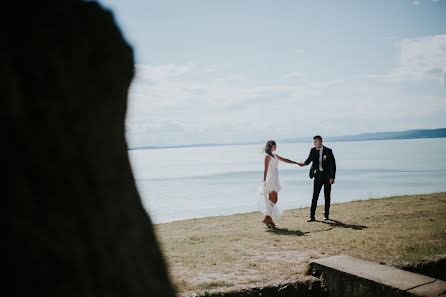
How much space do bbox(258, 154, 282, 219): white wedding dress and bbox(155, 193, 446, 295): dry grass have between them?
505 mm

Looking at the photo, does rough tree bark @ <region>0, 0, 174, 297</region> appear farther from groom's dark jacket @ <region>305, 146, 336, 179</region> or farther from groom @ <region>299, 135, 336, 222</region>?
groom's dark jacket @ <region>305, 146, 336, 179</region>

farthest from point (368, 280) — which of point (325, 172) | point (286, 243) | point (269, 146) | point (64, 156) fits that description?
point (325, 172)

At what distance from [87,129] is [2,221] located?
40 centimetres

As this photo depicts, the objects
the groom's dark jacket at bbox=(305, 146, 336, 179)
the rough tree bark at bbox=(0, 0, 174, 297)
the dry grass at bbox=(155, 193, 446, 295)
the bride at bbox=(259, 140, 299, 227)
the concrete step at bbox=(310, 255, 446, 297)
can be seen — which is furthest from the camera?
the groom's dark jacket at bbox=(305, 146, 336, 179)

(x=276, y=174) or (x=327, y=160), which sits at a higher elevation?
(x=327, y=160)

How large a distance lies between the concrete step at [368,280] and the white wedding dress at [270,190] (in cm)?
481

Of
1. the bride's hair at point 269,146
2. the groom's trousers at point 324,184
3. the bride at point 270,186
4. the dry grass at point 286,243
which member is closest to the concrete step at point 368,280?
the dry grass at point 286,243

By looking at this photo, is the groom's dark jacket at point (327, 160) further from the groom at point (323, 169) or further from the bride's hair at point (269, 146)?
the bride's hair at point (269, 146)

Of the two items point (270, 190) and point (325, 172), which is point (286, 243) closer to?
point (270, 190)

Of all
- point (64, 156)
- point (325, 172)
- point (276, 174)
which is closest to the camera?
point (64, 156)

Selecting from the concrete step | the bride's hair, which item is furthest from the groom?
the concrete step

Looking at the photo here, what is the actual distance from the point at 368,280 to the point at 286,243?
360cm

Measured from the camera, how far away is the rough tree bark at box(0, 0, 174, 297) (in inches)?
42.3

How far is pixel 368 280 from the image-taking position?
439 centimetres
